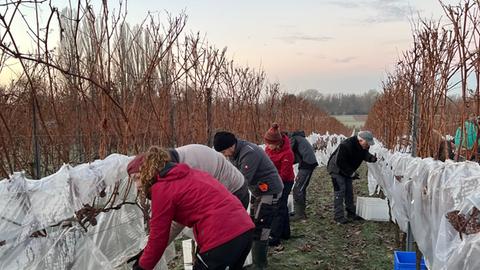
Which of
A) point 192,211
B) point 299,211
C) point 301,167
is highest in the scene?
point 192,211

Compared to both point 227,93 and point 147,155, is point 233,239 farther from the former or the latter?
point 227,93

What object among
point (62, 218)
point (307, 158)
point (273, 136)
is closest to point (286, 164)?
point (273, 136)

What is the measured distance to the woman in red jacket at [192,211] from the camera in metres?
2.39

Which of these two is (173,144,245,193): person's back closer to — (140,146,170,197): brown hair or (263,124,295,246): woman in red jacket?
(140,146,170,197): brown hair

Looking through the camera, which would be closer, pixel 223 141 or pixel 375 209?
pixel 223 141

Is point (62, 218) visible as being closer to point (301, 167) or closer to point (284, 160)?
point (284, 160)

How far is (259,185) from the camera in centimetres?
448

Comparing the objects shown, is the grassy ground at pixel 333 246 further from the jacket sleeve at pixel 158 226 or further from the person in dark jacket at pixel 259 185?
the jacket sleeve at pixel 158 226

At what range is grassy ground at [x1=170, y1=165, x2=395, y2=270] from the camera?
16.9ft

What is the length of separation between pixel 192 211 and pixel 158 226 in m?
0.20

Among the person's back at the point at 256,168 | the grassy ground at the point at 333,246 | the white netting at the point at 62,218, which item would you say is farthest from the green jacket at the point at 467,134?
the white netting at the point at 62,218

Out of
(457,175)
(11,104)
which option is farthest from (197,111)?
(457,175)

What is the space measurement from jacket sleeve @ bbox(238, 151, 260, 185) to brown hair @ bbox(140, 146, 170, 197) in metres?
1.87

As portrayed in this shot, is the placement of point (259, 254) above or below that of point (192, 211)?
below
